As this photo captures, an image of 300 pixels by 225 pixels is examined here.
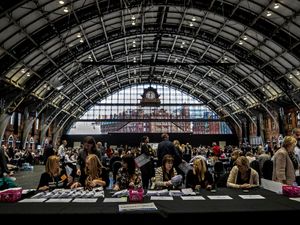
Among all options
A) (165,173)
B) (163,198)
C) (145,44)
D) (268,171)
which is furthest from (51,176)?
(145,44)

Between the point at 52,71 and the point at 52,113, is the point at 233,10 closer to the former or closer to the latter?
the point at 52,71

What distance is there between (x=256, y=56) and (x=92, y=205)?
21747 mm

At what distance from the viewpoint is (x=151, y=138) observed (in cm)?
3475

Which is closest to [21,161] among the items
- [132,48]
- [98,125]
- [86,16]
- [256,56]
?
[86,16]

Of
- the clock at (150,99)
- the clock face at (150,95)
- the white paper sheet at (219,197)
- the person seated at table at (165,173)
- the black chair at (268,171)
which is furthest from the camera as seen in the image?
the clock face at (150,95)

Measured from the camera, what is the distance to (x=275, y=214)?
242 cm

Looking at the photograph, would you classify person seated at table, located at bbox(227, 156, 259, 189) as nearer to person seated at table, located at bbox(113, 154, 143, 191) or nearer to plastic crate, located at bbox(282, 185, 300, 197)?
plastic crate, located at bbox(282, 185, 300, 197)

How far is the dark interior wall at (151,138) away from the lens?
34.2 metres

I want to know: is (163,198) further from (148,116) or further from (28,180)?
(148,116)

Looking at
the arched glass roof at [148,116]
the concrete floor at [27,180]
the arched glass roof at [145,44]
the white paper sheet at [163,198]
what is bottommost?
the concrete floor at [27,180]

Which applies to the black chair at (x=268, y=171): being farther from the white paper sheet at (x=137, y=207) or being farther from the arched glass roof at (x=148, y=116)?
the arched glass roof at (x=148, y=116)

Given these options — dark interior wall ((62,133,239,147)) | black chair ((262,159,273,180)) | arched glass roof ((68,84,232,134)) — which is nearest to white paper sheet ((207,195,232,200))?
black chair ((262,159,273,180))

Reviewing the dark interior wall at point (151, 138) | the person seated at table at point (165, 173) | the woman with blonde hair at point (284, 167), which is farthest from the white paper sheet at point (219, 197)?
the dark interior wall at point (151, 138)

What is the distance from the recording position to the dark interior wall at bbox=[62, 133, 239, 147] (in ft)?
112
